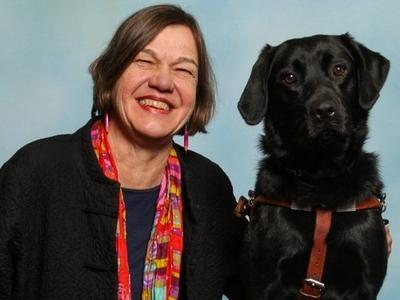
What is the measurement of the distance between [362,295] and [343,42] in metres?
0.95

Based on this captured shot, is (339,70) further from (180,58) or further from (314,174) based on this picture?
(180,58)

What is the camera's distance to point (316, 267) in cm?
281

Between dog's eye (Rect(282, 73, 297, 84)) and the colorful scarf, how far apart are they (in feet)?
2.06

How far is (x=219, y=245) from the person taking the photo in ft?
10.6

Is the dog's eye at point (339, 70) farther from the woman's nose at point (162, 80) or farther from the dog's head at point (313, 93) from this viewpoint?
the woman's nose at point (162, 80)

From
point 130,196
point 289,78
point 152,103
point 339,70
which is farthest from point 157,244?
point 339,70

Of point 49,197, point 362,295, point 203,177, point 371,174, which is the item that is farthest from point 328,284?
point 49,197

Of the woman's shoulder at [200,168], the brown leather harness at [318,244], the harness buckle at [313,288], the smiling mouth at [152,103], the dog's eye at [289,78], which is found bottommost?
the harness buckle at [313,288]

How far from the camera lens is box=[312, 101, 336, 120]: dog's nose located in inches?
113

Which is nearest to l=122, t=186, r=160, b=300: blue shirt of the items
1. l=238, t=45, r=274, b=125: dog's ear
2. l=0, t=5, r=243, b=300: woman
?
l=0, t=5, r=243, b=300: woman

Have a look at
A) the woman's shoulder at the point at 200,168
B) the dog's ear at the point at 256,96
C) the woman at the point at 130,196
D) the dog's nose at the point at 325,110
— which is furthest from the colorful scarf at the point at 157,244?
the dog's nose at the point at 325,110

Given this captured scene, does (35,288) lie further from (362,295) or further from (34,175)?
(362,295)

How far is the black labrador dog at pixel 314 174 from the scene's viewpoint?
2.83m

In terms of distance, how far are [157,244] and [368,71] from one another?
1011 millimetres
